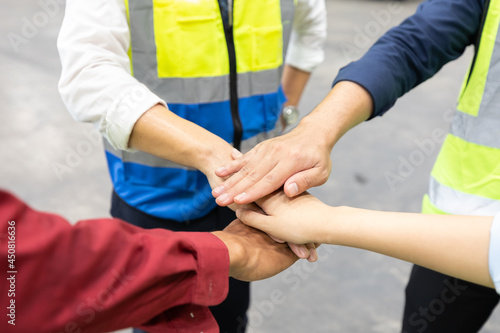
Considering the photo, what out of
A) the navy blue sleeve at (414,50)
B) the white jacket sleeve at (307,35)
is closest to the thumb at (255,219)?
the navy blue sleeve at (414,50)

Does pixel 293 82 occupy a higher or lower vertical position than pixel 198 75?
lower

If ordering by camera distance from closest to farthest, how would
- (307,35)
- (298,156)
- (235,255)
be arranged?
(235,255), (298,156), (307,35)

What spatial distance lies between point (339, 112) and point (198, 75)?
346 mm

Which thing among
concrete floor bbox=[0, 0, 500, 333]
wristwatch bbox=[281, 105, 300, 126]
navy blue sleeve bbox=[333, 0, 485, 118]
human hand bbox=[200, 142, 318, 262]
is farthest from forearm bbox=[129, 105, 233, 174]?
concrete floor bbox=[0, 0, 500, 333]

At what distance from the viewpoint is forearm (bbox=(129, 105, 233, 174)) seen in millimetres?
1081

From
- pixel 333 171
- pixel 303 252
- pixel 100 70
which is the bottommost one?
pixel 333 171

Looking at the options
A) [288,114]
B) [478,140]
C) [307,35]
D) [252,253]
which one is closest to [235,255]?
[252,253]

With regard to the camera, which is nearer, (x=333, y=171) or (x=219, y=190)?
(x=219, y=190)

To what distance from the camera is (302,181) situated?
1126mm

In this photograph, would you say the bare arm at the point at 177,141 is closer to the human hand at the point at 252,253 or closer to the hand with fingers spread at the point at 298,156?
the hand with fingers spread at the point at 298,156

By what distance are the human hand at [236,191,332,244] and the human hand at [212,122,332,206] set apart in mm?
29

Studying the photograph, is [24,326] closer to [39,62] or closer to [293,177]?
[293,177]

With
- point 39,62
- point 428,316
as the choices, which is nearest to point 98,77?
point 428,316

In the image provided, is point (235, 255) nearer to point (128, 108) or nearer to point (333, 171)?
point (128, 108)
